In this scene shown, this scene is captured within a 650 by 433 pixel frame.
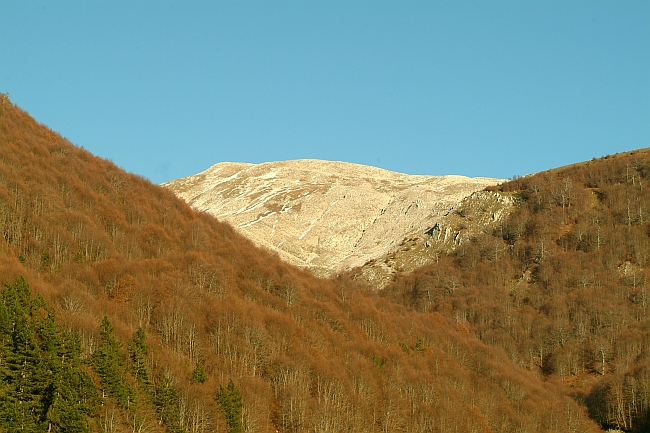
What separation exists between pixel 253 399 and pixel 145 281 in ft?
73.4

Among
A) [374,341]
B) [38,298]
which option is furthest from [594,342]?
[38,298]

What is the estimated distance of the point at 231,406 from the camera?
63031mm

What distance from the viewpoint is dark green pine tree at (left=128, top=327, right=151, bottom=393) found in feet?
203

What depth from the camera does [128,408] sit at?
55906 millimetres

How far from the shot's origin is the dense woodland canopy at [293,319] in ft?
203

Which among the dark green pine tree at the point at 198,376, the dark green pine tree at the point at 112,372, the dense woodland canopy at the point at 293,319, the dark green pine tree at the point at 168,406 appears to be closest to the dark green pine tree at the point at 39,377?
the dense woodland canopy at the point at 293,319

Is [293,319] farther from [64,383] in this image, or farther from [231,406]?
[64,383]

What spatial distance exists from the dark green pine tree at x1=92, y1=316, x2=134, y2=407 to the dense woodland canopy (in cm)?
15

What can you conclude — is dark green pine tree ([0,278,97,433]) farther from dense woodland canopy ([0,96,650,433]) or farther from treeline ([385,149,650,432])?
treeline ([385,149,650,432])

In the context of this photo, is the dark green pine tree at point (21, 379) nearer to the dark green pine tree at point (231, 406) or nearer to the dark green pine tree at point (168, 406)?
the dark green pine tree at point (168, 406)

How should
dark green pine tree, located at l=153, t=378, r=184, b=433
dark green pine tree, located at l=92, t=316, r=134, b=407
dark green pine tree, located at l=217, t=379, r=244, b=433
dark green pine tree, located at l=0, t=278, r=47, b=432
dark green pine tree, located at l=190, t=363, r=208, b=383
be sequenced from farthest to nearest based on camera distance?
1. dark green pine tree, located at l=190, t=363, r=208, b=383
2. dark green pine tree, located at l=217, t=379, r=244, b=433
3. dark green pine tree, located at l=153, t=378, r=184, b=433
4. dark green pine tree, located at l=92, t=316, r=134, b=407
5. dark green pine tree, located at l=0, t=278, r=47, b=432

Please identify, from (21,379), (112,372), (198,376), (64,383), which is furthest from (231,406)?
(21,379)

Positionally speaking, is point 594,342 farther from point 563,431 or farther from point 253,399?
point 253,399

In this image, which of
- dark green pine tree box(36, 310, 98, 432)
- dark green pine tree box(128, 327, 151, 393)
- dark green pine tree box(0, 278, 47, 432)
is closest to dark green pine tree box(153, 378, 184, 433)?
dark green pine tree box(128, 327, 151, 393)
